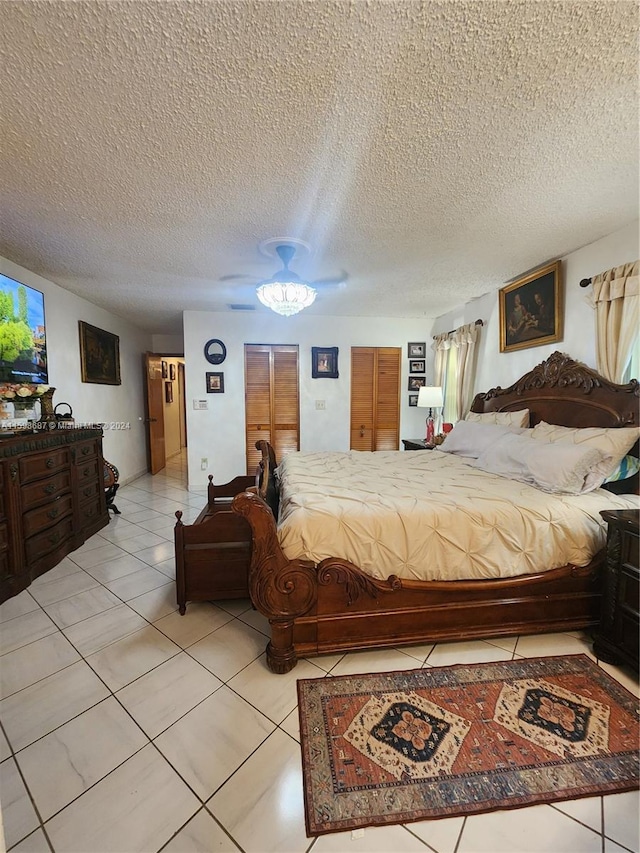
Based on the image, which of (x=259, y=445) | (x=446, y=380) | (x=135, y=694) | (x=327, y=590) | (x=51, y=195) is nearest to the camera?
(x=135, y=694)

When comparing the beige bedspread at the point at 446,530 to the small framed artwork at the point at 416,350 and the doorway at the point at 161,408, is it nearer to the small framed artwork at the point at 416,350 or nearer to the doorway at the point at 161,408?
the small framed artwork at the point at 416,350

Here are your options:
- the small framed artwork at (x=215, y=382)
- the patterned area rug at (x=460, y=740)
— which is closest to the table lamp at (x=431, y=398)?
the small framed artwork at (x=215, y=382)

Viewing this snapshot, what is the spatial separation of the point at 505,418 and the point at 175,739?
3.09 metres

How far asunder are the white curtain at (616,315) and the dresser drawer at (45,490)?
414 centimetres

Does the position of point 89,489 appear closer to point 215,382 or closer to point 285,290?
point 215,382

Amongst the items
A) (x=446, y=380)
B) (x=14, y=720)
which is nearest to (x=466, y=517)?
(x=14, y=720)

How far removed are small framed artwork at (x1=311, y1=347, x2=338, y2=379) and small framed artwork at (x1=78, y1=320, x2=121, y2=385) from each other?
2.74 m

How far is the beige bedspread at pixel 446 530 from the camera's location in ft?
5.39

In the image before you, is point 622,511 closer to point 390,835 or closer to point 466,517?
point 466,517

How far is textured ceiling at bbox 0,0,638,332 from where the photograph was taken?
40.9 inches

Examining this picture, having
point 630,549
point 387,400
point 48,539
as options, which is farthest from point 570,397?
point 48,539

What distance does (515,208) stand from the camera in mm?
2072

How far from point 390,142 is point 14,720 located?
9.54 feet

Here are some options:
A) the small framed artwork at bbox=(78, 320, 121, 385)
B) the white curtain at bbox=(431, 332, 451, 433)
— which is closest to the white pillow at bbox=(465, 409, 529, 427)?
the white curtain at bbox=(431, 332, 451, 433)
